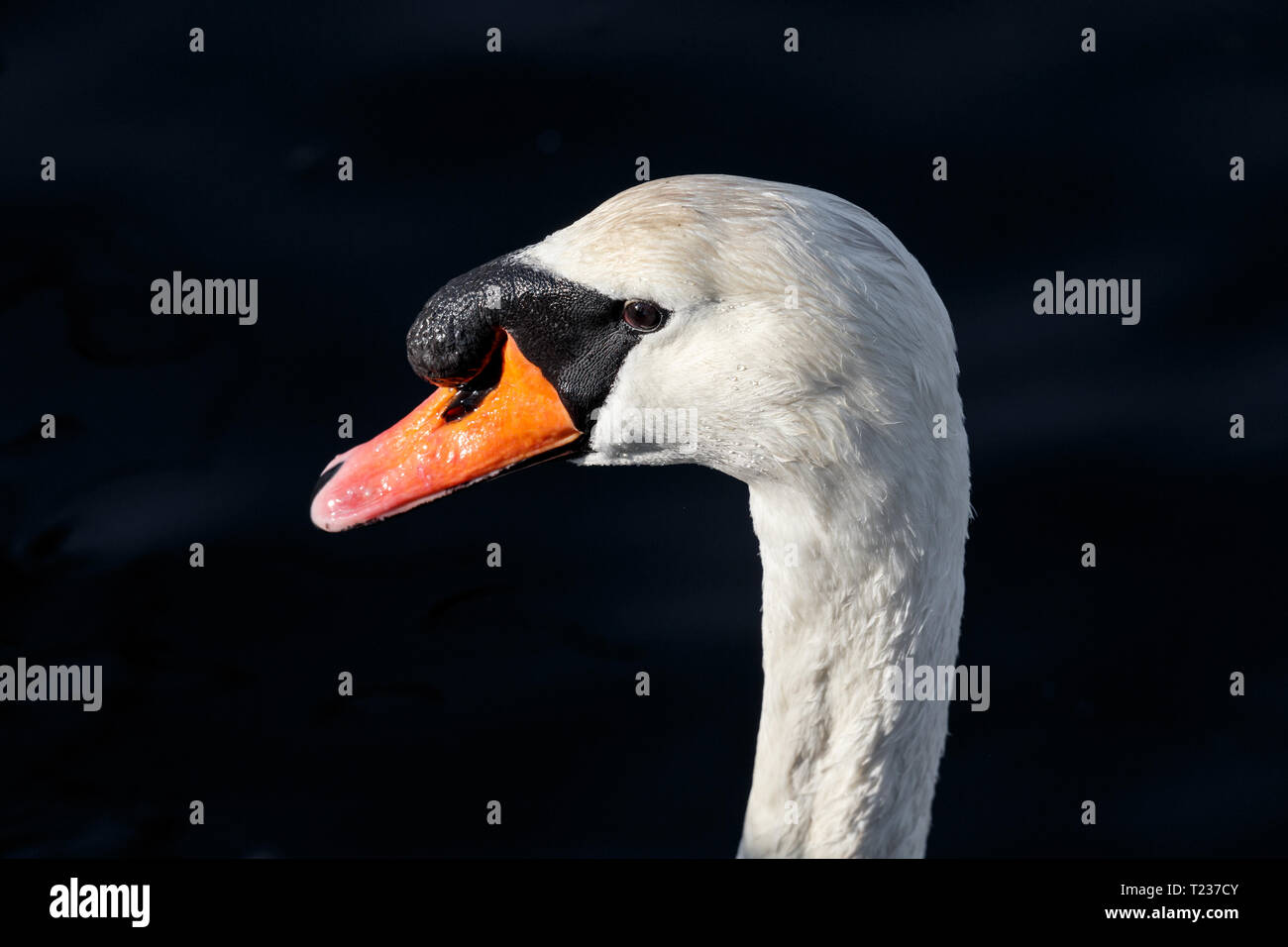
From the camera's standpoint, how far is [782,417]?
14.3 feet

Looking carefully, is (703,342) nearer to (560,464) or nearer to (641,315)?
(641,315)

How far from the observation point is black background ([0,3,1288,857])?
744 cm

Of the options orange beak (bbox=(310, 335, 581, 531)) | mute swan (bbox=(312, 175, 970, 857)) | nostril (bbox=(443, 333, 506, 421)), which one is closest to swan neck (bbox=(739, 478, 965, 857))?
mute swan (bbox=(312, 175, 970, 857))

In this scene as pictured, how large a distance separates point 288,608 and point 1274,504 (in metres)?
4.79

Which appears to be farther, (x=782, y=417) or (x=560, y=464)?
(x=560, y=464)

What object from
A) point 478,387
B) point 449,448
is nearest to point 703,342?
point 478,387

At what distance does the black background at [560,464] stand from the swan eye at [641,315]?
3.42 metres

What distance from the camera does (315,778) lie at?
745cm

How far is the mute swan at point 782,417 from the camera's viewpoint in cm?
423

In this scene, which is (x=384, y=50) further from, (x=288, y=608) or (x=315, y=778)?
Result: (x=315, y=778)

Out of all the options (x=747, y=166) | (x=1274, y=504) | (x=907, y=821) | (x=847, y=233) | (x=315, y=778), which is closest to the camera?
(x=847, y=233)

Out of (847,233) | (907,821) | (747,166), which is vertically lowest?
(907,821)

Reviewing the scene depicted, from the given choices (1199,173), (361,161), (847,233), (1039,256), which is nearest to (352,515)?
(847,233)

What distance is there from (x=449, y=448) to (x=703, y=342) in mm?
942
